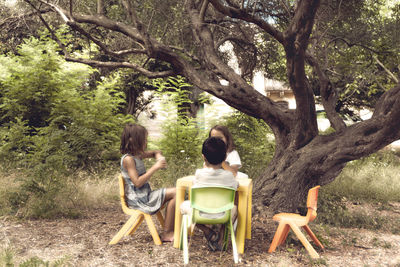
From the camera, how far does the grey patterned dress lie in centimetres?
443

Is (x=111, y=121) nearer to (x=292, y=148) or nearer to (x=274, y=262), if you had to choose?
(x=292, y=148)

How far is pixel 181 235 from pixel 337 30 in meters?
5.92

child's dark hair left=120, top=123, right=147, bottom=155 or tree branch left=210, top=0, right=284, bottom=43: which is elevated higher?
tree branch left=210, top=0, right=284, bottom=43

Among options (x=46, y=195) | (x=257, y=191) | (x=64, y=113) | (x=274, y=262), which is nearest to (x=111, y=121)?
(x=64, y=113)

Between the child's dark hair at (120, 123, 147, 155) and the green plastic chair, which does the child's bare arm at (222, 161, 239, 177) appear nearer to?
the green plastic chair

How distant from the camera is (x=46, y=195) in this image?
18.5 feet

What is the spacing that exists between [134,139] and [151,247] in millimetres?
1188

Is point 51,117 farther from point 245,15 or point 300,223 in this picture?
point 300,223

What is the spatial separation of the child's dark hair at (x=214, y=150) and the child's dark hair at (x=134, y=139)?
0.82 meters

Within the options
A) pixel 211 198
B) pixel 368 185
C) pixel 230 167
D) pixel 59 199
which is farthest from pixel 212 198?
pixel 368 185

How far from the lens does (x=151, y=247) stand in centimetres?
430

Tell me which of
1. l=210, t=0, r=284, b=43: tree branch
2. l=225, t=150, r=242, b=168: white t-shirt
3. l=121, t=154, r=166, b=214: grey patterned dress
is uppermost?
l=210, t=0, r=284, b=43: tree branch

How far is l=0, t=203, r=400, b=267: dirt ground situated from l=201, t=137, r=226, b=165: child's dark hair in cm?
97

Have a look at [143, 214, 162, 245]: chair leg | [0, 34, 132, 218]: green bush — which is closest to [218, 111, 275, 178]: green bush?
[0, 34, 132, 218]: green bush
